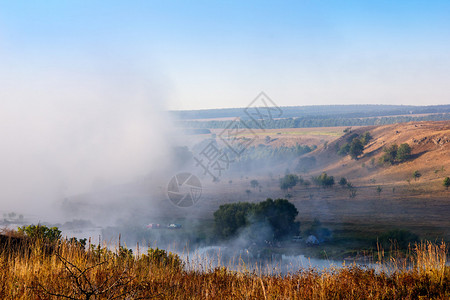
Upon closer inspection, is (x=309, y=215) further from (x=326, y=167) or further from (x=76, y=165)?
(x=76, y=165)

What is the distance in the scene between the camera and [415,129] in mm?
116500

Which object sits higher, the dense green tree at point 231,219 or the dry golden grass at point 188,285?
the dry golden grass at point 188,285

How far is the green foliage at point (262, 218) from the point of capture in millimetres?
54781

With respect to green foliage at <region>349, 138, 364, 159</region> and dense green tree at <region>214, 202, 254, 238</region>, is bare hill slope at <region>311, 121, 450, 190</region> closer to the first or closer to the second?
green foliage at <region>349, 138, 364, 159</region>

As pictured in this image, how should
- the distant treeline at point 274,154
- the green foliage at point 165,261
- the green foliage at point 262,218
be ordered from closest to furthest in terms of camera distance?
the green foliage at point 165,261, the green foliage at point 262,218, the distant treeline at point 274,154

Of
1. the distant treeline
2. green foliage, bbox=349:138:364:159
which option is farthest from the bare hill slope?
the distant treeline

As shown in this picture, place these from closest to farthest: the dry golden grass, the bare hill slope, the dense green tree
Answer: the dry golden grass < the dense green tree < the bare hill slope

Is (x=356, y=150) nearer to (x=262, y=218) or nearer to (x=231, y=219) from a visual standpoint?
(x=262, y=218)

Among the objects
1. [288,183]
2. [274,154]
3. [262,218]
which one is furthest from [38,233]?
[274,154]

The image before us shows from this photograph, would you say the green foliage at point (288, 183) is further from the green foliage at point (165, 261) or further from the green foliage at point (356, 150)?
the green foliage at point (165, 261)

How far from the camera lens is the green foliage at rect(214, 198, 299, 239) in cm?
5478

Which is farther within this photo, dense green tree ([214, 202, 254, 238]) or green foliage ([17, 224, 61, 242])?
dense green tree ([214, 202, 254, 238])

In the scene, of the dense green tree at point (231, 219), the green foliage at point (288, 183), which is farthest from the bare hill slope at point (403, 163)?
the dense green tree at point (231, 219)

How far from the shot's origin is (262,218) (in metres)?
55.1
